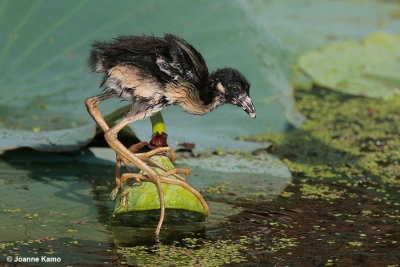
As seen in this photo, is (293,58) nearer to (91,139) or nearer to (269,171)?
(269,171)

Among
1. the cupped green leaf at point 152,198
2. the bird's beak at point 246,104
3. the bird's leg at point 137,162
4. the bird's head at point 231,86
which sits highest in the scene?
the bird's head at point 231,86

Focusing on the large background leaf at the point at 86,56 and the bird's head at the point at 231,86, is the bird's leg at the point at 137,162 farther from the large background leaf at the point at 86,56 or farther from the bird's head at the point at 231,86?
the large background leaf at the point at 86,56

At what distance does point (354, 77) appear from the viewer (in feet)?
20.6

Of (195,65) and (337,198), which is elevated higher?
(195,65)

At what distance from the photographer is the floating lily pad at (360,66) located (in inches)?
242

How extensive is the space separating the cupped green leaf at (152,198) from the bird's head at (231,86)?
20.0 inches

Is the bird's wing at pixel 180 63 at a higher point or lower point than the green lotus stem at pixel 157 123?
higher

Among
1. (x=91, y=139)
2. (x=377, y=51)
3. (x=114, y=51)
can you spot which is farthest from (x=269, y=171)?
(x=377, y=51)

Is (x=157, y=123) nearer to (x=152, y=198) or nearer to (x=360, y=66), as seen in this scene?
(x=152, y=198)

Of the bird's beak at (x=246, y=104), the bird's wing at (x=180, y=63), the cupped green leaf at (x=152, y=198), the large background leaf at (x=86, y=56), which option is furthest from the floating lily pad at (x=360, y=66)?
the cupped green leaf at (x=152, y=198)

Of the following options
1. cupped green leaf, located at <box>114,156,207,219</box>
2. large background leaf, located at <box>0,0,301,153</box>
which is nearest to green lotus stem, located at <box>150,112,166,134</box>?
cupped green leaf, located at <box>114,156,207,219</box>

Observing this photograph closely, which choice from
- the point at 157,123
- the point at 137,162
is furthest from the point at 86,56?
the point at 137,162

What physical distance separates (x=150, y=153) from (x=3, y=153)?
151 cm

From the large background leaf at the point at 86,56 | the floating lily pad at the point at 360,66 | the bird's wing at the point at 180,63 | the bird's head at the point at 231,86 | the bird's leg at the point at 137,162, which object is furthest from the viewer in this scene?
the floating lily pad at the point at 360,66
